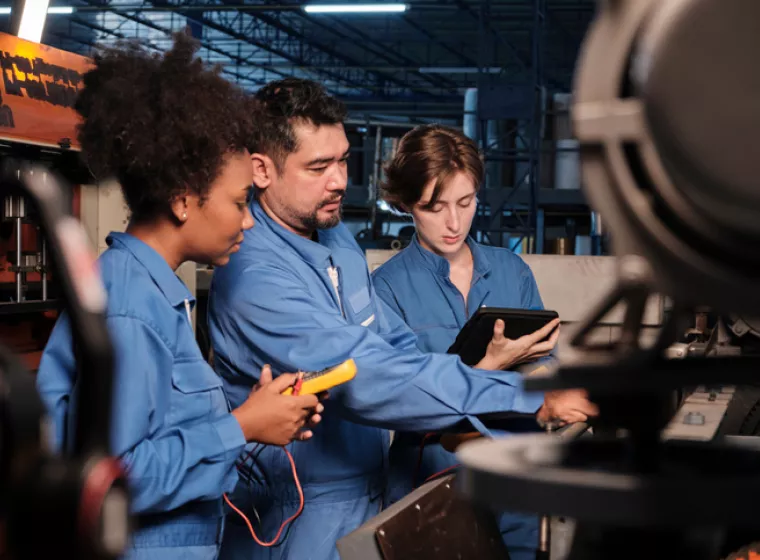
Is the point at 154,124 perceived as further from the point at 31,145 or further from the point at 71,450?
the point at 31,145

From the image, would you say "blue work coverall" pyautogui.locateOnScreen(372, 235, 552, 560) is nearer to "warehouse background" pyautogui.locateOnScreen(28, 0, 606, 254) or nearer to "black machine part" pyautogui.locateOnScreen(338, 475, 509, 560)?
"black machine part" pyautogui.locateOnScreen(338, 475, 509, 560)

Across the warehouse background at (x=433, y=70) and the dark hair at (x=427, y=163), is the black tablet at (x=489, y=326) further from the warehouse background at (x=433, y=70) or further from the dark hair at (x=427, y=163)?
the warehouse background at (x=433, y=70)

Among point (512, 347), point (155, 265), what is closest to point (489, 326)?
point (512, 347)

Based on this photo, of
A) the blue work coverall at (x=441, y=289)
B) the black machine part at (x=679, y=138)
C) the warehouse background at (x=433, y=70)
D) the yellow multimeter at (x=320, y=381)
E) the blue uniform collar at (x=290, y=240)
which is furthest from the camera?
the warehouse background at (x=433, y=70)

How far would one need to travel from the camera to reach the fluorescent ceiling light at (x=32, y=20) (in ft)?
10.7

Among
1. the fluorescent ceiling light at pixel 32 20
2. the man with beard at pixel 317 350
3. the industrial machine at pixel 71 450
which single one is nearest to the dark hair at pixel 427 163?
the man with beard at pixel 317 350

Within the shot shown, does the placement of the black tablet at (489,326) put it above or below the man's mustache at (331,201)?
below

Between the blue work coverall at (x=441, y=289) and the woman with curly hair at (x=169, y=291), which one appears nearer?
the woman with curly hair at (x=169, y=291)

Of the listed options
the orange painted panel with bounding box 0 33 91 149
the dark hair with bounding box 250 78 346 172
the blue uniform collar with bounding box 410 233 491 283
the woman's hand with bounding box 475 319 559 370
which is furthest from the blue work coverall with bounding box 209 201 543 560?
the orange painted panel with bounding box 0 33 91 149

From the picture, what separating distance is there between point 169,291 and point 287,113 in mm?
622

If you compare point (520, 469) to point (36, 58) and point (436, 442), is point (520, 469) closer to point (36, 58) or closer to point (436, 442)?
point (436, 442)

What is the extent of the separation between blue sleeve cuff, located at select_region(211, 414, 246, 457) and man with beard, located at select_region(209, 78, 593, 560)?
299mm

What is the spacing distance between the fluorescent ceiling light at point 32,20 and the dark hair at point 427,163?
1608mm

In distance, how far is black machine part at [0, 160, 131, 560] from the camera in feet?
1.45
